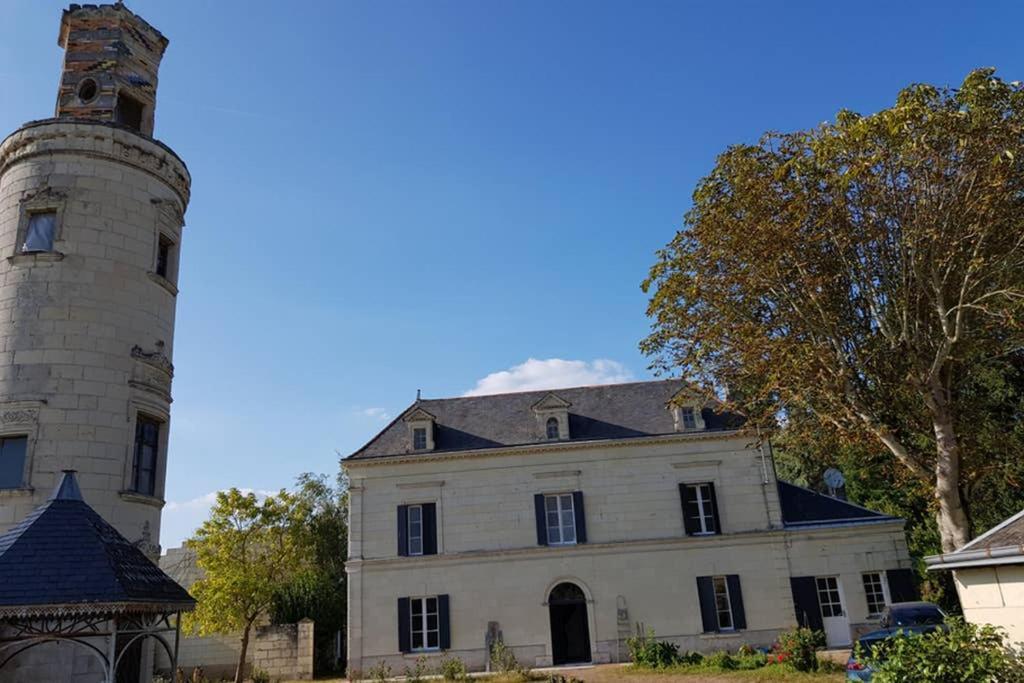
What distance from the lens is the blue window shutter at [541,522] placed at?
80.2ft

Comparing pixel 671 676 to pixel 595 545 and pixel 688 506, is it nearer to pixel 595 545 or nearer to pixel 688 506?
pixel 595 545

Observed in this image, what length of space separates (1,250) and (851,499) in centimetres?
3193

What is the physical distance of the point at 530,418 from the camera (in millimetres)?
26828

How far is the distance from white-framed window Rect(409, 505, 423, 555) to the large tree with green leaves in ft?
39.2

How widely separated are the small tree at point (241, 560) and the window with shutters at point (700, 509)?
13.8 metres

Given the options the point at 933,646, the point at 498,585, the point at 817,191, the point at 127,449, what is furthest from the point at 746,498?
the point at 127,449

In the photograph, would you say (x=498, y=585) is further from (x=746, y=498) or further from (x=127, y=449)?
(x=127, y=449)

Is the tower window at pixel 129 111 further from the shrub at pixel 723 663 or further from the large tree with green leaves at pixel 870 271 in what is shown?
the shrub at pixel 723 663

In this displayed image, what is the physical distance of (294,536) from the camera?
2514cm

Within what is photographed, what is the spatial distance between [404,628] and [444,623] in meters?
1.36

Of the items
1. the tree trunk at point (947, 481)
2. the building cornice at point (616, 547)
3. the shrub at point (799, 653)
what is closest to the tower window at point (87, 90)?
the building cornice at point (616, 547)

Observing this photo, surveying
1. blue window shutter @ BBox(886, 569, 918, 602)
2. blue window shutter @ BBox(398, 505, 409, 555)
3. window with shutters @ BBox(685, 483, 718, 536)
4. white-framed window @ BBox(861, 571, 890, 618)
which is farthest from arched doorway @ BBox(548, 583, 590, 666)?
blue window shutter @ BBox(886, 569, 918, 602)

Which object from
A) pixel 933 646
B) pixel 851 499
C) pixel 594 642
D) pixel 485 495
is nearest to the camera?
pixel 933 646

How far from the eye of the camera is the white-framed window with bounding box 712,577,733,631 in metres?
23.4
